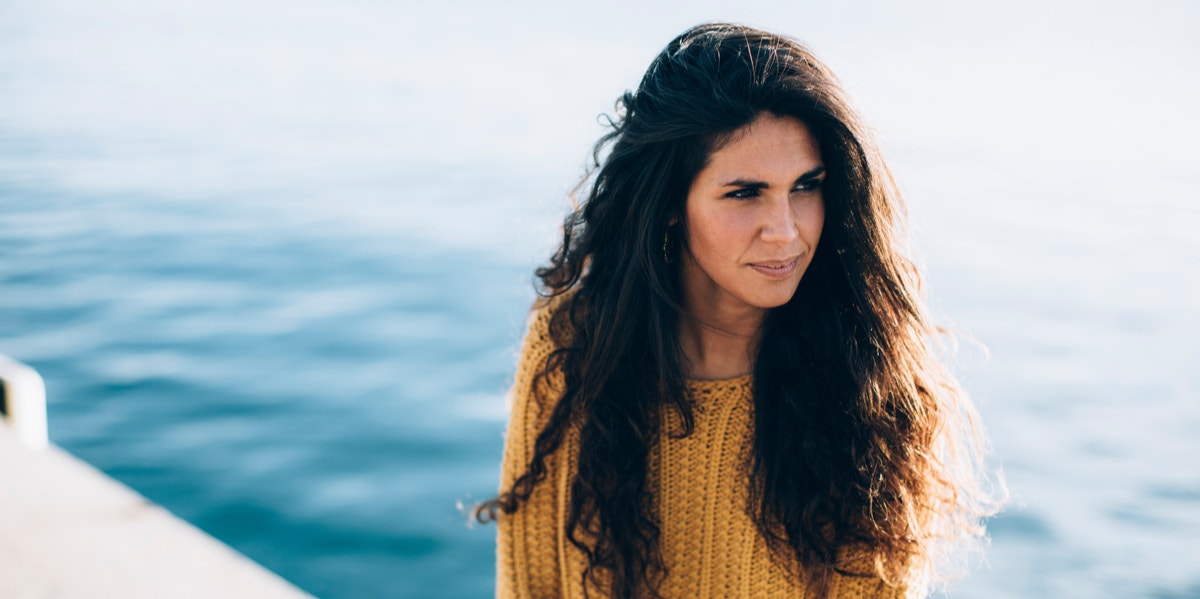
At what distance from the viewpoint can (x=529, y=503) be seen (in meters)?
2.17

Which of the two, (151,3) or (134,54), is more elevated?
(151,3)

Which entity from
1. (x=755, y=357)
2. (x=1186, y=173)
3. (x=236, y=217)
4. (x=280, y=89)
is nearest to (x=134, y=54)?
(x=280, y=89)

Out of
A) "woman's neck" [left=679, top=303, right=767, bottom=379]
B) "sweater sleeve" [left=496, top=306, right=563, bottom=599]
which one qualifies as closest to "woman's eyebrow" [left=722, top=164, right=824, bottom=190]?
"woman's neck" [left=679, top=303, right=767, bottom=379]

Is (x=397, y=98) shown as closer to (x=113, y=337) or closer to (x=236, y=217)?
(x=236, y=217)

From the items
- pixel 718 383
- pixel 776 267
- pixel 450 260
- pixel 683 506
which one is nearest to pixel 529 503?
pixel 683 506

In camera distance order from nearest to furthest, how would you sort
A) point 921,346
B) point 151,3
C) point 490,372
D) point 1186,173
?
point 921,346 < point 490,372 < point 1186,173 < point 151,3

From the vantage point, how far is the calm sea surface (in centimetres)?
457

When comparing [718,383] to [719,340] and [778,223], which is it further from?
[778,223]

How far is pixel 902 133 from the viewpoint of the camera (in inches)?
397

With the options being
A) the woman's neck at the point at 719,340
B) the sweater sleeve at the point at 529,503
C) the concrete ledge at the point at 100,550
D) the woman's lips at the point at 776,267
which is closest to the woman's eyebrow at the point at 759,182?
the woman's lips at the point at 776,267

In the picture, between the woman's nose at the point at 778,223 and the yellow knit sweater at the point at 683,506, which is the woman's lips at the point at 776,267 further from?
the yellow knit sweater at the point at 683,506

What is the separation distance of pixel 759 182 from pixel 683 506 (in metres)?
0.63

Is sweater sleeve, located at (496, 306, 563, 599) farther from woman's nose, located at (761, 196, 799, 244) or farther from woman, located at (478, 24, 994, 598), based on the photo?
woman's nose, located at (761, 196, 799, 244)

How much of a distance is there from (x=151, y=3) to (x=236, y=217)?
13.1 meters
